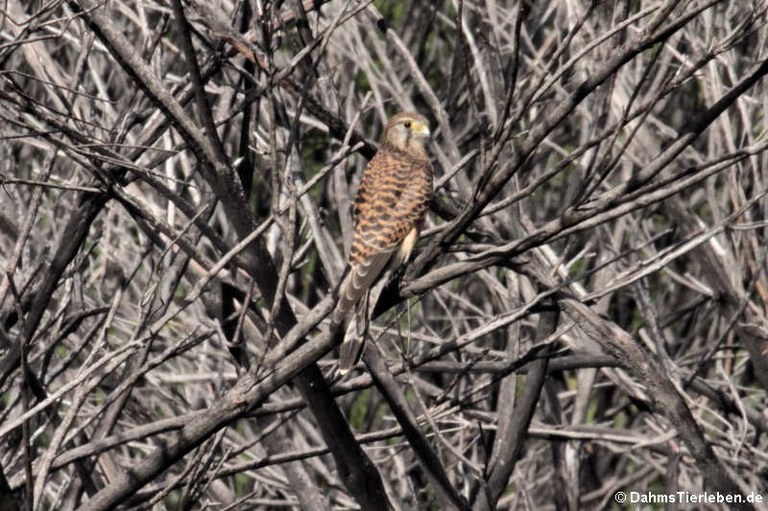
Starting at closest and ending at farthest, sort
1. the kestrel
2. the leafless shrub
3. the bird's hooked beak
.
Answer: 1. the leafless shrub
2. the kestrel
3. the bird's hooked beak

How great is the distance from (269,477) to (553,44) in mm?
2710

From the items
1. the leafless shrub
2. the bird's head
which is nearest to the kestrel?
the bird's head

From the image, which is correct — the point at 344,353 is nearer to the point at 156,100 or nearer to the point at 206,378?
the point at 156,100

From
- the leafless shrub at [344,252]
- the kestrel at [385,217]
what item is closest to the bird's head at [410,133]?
the kestrel at [385,217]

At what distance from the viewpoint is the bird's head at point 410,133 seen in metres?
5.20

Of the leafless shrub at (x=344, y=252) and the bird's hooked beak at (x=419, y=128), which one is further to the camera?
the bird's hooked beak at (x=419, y=128)

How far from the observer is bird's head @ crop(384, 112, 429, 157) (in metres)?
5.20

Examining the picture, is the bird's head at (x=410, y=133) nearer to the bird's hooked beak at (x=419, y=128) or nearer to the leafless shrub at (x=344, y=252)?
Result: the bird's hooked beak at (x=419, y=128)

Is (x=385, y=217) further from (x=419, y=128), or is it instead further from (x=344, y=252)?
(x=419, y=128)

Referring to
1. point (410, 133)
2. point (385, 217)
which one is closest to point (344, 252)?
point (385, 217)

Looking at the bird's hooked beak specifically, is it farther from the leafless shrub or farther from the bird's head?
the leafless shrub

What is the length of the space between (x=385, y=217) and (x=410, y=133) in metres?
0.70

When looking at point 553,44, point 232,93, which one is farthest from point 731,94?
point 553,44

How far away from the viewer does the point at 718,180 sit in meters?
7.26
